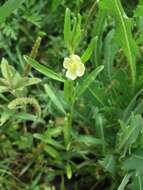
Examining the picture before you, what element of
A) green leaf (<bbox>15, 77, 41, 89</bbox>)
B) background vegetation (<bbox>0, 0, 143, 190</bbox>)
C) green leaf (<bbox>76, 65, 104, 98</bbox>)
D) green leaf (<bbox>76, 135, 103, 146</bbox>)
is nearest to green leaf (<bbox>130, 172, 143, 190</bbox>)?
background vegetation (<bbox>0, 0, 143, 190</bbox>)

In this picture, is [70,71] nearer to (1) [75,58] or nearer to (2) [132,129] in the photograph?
(1) [75,58]

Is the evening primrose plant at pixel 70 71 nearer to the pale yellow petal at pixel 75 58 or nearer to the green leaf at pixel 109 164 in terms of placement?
the pale yellow petal at pixel 75 58

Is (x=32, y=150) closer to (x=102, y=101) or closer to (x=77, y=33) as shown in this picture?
(x=102, y=101)

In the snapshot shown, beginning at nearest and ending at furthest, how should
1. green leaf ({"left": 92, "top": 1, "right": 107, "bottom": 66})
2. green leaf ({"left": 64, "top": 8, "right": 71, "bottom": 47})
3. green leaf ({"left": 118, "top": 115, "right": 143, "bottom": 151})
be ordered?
green leaf ({"left": 64, "top": 8, "right": 71, "bottom": 47}) → green leaf ({"left": 118, "top": 115, "right": 143, "bottom": 151}) → green leaf ({"left": 92, "top": 1, "right": 107, "bottom": 66})

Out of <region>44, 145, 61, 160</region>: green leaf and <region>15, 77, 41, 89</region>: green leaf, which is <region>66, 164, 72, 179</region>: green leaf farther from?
<region>15, 77, 41, 89</region>: green leaf

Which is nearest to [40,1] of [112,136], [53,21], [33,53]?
[53,21]

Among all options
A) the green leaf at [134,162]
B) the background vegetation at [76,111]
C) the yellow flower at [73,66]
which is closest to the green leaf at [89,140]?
the background vegetation at [76,111]
